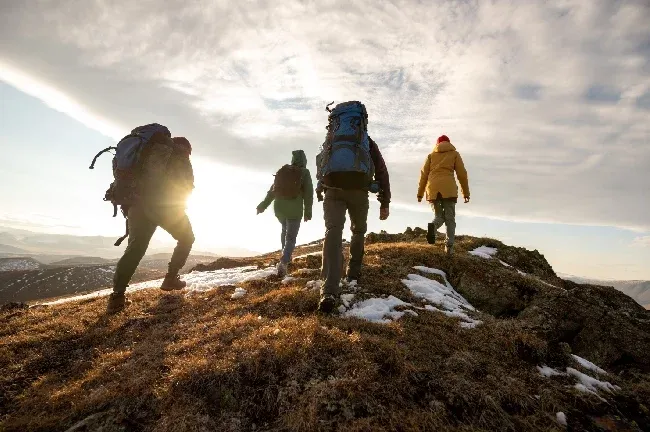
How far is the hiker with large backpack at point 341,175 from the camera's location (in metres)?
6.53

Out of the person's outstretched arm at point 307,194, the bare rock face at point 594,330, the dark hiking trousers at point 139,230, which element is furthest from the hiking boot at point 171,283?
the bare rock face at point 594,330

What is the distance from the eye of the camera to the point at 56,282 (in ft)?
362

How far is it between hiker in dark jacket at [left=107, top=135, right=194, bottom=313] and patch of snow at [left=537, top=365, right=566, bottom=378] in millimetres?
7773

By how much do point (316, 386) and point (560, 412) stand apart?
279cm

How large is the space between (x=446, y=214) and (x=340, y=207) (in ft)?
21.1

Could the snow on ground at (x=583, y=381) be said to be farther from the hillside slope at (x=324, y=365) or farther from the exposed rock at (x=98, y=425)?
the exposed rock at (x=98, y=425)

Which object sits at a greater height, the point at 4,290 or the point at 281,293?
the point at 281,293

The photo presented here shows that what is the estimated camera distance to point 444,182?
11742 millimetres

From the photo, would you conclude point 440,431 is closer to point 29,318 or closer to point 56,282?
point 29,318

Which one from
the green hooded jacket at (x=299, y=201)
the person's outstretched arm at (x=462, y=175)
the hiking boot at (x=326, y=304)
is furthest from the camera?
the person's outstretched arm at (x=462, y=175)

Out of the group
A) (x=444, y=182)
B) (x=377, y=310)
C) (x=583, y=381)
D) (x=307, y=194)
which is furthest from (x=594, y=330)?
(x=307, y=194)

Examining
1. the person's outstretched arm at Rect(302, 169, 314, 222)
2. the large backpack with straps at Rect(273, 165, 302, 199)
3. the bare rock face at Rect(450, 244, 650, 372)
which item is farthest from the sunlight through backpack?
the bare rock face at Rect(450, 244, 650, 372)

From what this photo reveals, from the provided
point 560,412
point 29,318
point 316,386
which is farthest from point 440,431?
point 29,318

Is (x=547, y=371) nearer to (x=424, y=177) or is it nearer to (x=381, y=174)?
(x=381, y=174)
